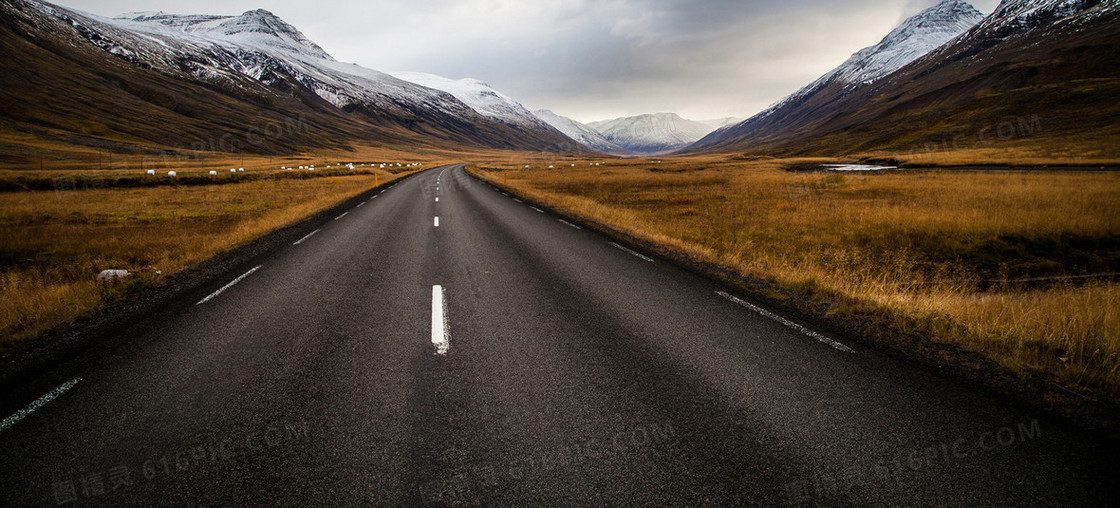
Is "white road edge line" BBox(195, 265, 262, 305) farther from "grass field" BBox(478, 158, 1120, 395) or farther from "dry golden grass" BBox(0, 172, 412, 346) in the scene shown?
"grass field" BBox(478, 158, 1120, 395)

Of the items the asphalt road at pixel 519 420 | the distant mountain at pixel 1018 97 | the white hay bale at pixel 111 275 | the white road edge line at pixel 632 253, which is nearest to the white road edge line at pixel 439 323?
the asphalt road at pixel 519 420

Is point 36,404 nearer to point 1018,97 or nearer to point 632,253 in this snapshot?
point 632,253

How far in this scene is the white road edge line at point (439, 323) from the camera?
179 inches

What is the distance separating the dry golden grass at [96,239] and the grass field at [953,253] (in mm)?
10546

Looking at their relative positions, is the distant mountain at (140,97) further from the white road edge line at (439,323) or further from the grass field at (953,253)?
the grass field at (953,253)

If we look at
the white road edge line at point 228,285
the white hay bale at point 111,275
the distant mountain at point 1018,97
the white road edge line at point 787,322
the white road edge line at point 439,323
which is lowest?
the white road edge line at point 787,322

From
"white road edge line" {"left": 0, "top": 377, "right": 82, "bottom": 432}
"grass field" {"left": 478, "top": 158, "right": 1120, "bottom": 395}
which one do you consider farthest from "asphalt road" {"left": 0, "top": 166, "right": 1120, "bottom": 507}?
"grass field" {"left": 478, "top": 158, "right": 1120, "bottom": 395}

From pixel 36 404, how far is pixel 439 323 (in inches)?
132

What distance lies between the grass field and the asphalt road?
1684 mm

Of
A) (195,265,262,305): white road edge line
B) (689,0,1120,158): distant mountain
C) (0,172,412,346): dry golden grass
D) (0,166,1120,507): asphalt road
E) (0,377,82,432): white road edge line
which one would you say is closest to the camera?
(0,166,1120,507): asphalt road

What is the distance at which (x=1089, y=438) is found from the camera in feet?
9.42

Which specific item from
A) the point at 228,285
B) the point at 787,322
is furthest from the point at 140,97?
the point at 787,322

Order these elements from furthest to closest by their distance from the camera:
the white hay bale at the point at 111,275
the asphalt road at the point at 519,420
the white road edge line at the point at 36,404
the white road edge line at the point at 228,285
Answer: the white hay bale at the point at 111,275 < the white road edge line at the point at 228,285 < the white road edge line at the point at 36,404 < the asphalt road at the point at 519,420

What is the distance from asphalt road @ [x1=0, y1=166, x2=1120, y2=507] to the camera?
2.53 metres
